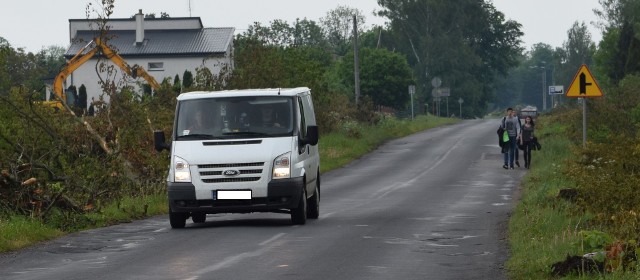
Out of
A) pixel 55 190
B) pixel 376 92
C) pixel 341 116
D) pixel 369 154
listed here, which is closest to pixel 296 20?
pixel 376 92

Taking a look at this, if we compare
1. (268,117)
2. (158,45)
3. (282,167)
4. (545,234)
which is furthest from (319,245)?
(158,45)

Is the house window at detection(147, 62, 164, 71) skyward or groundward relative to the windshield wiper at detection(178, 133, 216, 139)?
skyward

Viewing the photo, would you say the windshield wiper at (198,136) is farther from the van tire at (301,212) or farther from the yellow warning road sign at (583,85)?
the yellow warning road sign at (583,85)

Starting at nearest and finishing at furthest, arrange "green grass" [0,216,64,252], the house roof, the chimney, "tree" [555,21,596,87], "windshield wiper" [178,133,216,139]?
"green grass" [0,216,64,252], "windshield wiper" [178,133,216,139], the house roof, the chimney, "tree" [555,21,596,87]

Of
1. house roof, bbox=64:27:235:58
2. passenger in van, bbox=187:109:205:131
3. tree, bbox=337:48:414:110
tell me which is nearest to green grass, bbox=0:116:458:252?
passenger in van, bbox=187:109:205:131

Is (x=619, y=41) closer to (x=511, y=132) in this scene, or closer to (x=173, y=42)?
(x=173, y=42)

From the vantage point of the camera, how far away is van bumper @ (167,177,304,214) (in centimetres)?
1983

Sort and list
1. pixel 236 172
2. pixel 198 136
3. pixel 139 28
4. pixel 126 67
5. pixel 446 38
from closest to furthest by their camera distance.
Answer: pixel 236 172 < pixel 198 136 < pixel 126 67 < pixel 139 28 < pixel 446 38

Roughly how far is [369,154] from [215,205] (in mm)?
31962

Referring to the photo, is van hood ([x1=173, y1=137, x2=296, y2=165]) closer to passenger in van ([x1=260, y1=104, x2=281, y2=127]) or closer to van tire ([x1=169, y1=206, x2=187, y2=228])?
passenger in van ([x1=260, y1=104, x2=281, y2=127])

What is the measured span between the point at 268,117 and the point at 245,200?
1.40 metres

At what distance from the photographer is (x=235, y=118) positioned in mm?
20516

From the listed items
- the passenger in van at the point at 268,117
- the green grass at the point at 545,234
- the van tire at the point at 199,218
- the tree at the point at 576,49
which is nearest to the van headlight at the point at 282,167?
the passenger in van at the point at 268,117

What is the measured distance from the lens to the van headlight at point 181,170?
1997cm
